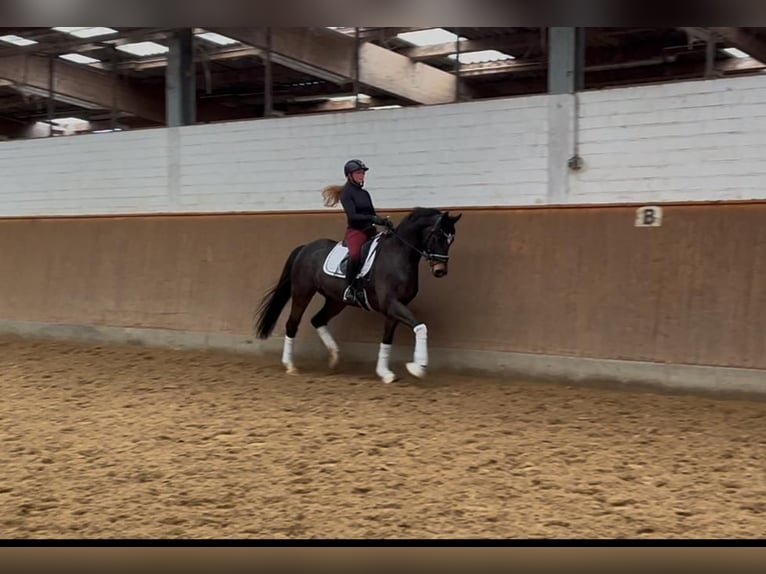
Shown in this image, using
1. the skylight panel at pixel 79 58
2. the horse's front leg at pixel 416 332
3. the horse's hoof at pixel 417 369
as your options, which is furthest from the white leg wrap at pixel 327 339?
the skylight panel at pixel 79 58

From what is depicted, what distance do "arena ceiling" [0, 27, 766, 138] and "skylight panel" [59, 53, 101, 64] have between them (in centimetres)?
3

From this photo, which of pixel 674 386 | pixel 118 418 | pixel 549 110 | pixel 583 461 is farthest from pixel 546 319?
pixel 118 418

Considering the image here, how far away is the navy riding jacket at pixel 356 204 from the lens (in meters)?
6.55

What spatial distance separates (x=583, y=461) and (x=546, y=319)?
8.35 feet

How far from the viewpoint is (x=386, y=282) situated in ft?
21.4

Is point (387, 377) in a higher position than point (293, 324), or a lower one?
lower

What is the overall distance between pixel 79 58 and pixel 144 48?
57.8 inches

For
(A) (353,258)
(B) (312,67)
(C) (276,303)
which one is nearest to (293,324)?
(C) (276,303)

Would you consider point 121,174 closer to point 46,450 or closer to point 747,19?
point 46,450

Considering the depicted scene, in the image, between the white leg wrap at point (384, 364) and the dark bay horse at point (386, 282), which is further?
the white leg wrap at point (384, 364)

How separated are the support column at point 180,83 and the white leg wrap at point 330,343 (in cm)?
384

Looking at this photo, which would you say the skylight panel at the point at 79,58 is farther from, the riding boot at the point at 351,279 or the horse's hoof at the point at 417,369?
the horse's hoof at the point at 417,369

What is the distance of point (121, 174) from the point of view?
9.74 metres

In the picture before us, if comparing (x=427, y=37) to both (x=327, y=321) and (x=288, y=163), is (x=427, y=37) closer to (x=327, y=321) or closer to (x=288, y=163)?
(x=288, y=163)
